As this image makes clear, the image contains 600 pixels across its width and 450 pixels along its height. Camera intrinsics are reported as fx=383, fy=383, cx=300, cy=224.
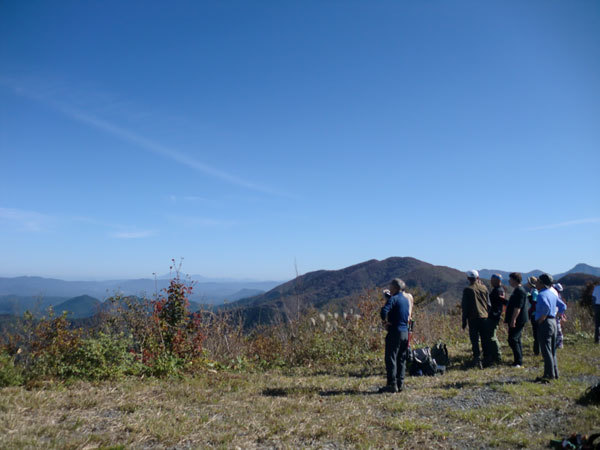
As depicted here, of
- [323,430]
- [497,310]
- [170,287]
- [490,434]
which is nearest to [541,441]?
[490,434]

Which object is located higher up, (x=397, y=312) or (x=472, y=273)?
(x=472, y=273)

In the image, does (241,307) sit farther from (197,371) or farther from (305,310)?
(197,371)

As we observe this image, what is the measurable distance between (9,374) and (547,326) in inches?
350

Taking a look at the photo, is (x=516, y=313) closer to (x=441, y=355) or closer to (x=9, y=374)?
(x=441, y=355)

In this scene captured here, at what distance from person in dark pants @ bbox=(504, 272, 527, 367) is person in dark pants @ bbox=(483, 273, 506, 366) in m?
0.31

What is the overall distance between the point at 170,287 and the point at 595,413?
24.5 feet

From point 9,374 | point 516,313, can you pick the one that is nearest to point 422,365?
point 516,313

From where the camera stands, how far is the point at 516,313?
7.79 metres

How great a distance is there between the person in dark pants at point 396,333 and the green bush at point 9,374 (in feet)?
19.3

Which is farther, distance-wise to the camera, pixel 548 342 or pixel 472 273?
pixel 472 273

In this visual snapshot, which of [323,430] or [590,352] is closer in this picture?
[323,430]

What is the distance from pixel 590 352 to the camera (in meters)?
9.71

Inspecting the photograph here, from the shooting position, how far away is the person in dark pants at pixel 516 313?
784 centimetres

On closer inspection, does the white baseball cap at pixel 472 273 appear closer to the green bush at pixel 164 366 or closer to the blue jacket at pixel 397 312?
the blue jacket at pixel 397 312
